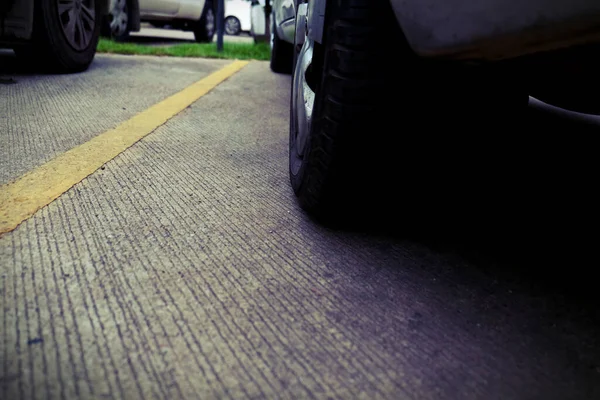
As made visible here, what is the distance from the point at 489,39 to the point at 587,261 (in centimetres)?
71

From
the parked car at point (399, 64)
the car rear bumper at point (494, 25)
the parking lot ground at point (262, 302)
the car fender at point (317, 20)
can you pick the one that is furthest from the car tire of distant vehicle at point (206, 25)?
the car rear bumper at point (494, 25)

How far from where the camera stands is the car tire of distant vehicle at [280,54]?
4758 mm

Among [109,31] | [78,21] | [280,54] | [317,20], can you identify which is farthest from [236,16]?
[317,20]

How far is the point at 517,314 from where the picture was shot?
1.03 meters

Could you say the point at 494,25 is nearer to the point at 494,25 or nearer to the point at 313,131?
the point at 494,25

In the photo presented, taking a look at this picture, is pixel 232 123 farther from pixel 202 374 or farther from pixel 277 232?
pixel 202 374

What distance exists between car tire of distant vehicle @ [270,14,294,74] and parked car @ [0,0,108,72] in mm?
1556

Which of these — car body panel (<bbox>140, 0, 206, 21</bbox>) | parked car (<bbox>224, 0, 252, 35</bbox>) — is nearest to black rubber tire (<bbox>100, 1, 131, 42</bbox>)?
car body panel (<bbox>140, 0, 206, 21</bbox>)

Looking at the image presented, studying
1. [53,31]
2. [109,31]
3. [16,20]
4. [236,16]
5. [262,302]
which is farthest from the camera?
[236,16]

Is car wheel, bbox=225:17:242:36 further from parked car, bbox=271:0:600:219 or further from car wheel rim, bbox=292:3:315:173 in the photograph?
parked car, bbox=271:0:600:219

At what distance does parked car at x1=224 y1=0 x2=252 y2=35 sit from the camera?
659 inches

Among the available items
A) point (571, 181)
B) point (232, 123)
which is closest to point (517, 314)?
point (571, 181)

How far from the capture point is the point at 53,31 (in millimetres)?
3416

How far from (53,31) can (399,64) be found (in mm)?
3073
